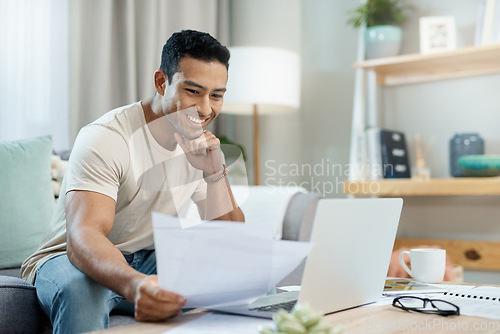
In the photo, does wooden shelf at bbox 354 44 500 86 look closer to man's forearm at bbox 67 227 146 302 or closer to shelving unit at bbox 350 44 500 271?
shelving unit at bbox 350 44 500 271

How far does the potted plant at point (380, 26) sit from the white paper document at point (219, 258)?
204 cm

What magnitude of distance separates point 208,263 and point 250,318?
0.15 metres

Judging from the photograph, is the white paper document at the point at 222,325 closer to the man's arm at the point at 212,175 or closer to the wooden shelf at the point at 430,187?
the man's arm at the point at 212,175

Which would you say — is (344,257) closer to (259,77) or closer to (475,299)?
(475,299)

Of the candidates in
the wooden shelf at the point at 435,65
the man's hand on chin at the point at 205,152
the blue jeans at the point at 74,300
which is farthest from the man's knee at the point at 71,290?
the wooden shelf at the point at 435,65

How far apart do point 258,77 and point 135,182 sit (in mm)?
1426

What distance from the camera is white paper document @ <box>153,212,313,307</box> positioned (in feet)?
2.12

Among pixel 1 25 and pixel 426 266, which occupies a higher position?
pixel 1 25

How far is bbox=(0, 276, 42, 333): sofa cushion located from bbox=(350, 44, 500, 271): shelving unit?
1586 mm

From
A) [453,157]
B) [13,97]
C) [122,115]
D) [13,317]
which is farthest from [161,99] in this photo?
[453,157]

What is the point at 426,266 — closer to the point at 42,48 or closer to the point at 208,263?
the point at 208,263

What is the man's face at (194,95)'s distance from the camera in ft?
4.14

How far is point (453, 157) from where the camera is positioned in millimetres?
2406

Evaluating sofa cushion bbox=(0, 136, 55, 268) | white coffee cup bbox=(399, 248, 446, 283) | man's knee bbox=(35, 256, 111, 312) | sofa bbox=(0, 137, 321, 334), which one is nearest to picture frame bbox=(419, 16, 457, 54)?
sofa bbox=(0, 137, 321, 334)
